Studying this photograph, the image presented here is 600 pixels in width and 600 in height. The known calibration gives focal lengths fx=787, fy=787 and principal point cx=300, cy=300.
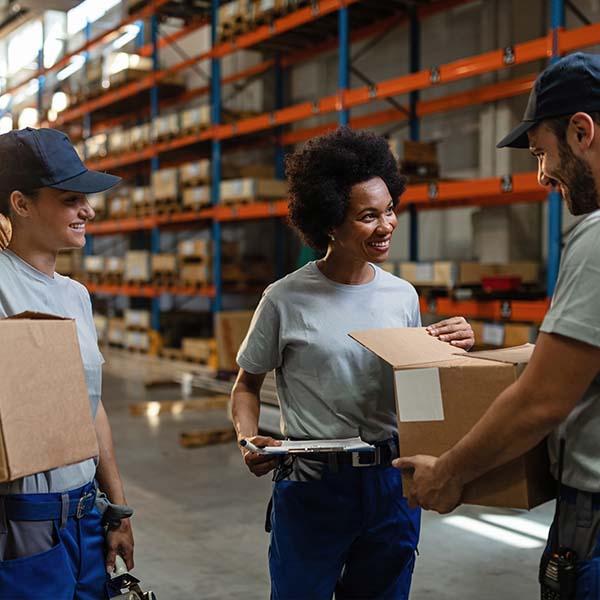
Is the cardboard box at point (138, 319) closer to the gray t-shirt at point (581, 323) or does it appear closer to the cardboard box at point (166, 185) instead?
the cardboard box at point (166, 185)

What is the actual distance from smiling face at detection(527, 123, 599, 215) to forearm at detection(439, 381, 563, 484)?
1.22 ft

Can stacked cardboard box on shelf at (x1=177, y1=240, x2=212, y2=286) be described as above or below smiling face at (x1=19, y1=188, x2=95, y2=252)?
below

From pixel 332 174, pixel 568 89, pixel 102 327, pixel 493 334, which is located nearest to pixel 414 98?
pixel 493 334

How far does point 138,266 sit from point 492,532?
9098mm

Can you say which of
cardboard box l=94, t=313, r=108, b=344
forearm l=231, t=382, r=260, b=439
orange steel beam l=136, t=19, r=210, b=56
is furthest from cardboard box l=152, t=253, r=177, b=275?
forearm l=231, t=382, r=260, b=439

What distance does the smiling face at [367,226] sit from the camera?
85.0 inches

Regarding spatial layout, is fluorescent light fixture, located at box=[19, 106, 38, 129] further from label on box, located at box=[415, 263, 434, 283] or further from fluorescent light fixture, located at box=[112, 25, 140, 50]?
label on box, located at box=[415, 263, 434, 283]

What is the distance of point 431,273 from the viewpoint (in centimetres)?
715

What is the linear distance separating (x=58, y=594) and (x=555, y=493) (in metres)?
1.14

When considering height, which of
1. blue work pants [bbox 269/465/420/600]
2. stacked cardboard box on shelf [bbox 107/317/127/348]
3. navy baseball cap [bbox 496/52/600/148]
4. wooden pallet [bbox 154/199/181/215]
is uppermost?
wooden pallet [bbox 154/199/181/215]

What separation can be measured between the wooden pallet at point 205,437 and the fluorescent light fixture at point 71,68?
12.4 metres

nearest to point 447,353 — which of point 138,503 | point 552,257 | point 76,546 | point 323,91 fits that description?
point 76,546

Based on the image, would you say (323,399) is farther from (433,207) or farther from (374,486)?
(433,207)

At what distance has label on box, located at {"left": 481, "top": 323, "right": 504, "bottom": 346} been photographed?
6262mm
